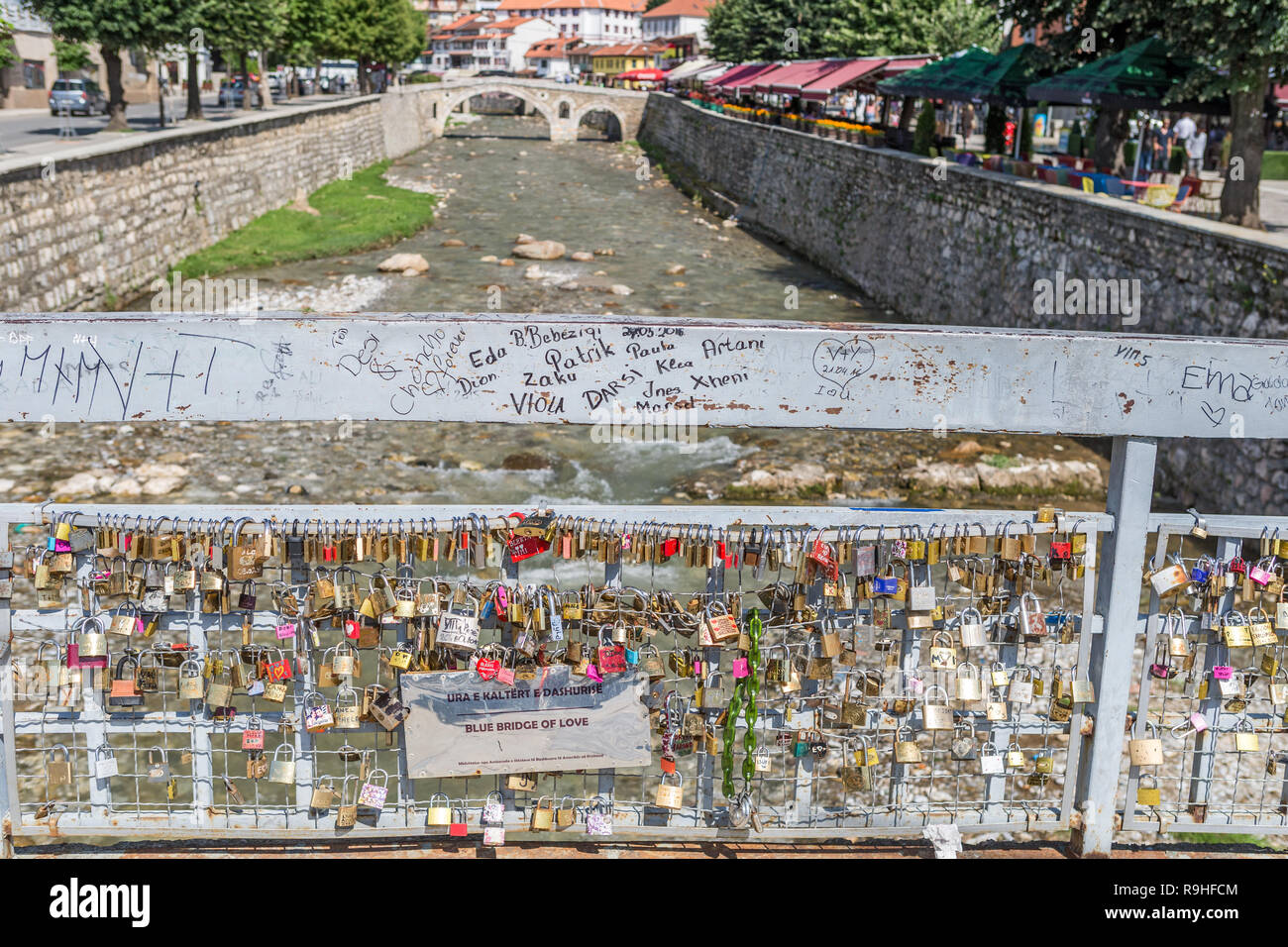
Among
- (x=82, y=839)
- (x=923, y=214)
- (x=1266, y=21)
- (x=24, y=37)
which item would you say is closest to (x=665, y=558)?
(x=82, y=839)

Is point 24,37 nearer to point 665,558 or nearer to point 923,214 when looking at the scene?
point 923,214

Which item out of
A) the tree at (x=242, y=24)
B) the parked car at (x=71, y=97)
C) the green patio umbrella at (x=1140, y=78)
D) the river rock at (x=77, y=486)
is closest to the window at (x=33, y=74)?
the parked car at (x=71, y=97)

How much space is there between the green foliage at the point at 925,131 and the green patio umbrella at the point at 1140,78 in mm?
6636

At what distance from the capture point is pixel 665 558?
423 centimetres

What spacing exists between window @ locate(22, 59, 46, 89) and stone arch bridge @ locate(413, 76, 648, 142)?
2155cm

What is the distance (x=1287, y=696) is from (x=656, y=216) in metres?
32.7

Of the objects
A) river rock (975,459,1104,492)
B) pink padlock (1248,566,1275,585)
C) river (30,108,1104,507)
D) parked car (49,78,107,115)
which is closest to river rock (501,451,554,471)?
river (30,108,1104,507)

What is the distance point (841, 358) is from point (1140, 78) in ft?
51.2

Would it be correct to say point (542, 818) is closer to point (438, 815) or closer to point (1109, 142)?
point (438, 815)

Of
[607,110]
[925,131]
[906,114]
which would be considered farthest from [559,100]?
[925,131]

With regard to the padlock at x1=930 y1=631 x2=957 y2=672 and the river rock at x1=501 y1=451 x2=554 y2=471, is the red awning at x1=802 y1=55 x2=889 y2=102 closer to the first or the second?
the river rock at x1=501 y1=451 x2=554 y2=471

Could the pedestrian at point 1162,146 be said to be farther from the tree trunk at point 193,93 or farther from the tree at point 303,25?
the tree at point 303,25

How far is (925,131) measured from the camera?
2477 cm

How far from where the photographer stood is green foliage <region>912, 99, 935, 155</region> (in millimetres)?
24594
